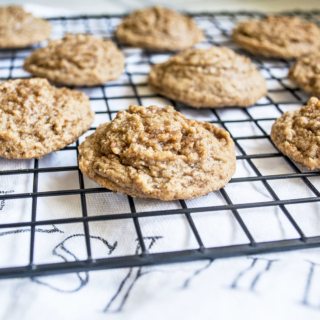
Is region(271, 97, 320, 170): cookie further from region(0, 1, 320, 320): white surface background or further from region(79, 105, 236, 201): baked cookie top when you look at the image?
region(79, 105, 236, 201): baked cookie top

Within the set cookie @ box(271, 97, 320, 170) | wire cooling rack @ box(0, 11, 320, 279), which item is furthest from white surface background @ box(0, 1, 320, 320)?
cookie @ box(271, 97, 320, 170)

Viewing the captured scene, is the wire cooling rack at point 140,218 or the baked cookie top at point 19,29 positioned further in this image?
the baked cookie top at point 19,29

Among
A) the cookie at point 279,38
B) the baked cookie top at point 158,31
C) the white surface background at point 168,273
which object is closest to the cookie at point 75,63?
the baked cookie top at point 158,31

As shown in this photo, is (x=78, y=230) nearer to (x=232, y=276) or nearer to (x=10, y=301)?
(x=10, y=301)

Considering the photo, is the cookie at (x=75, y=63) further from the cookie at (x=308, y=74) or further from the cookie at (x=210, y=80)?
the cookie at (x=308, y=74)

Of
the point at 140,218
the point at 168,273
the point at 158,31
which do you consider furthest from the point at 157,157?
the point at 158,31

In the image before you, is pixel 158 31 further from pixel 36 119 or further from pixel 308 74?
pixel 36 119
